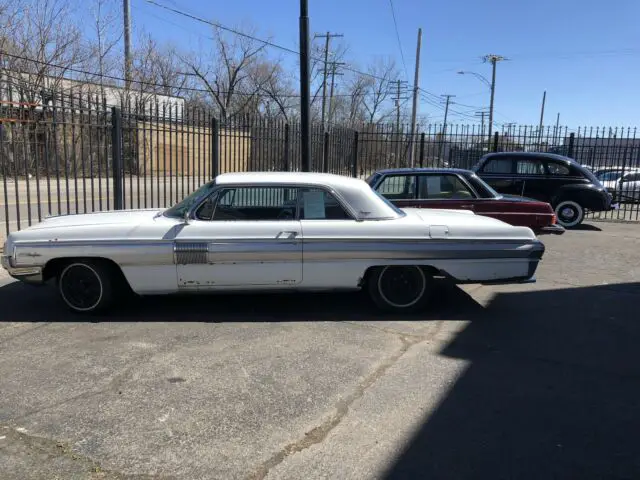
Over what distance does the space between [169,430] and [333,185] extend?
3019 millimetres

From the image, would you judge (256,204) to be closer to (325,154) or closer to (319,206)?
(319,206)

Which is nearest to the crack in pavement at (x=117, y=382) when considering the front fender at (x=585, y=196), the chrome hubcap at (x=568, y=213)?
the front fender at (x=585, y=196)

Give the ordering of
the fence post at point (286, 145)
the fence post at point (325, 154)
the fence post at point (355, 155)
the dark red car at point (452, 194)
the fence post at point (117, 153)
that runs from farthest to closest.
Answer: the fence post at point (355, 155) < the fence post at point (325, 154) < the fence post at point (286, 145) < the fence post at point (117, 153) < the dark red car at point (452, 194)

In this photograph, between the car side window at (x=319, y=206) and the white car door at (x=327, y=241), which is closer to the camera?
the white car door at (x=327, y=241)

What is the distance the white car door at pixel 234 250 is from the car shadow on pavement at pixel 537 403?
5.74 ft

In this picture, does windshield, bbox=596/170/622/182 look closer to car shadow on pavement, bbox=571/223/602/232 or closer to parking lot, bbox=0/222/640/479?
car shadow on pavement, bbox=571/223/602/232

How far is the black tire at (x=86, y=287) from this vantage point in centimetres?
530

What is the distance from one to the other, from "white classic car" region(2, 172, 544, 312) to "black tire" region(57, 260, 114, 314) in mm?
10

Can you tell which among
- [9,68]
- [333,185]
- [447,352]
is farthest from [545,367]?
[9,68]

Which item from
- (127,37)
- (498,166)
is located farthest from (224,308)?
(127,37)

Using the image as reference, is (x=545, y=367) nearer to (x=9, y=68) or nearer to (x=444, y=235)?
(x=444, y=235)

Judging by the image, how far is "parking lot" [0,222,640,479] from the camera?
2.95m

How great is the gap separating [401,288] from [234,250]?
1.75 m

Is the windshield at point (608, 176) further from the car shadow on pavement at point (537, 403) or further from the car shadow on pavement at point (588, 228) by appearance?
the car shadow on pavement at point (537, 403)
